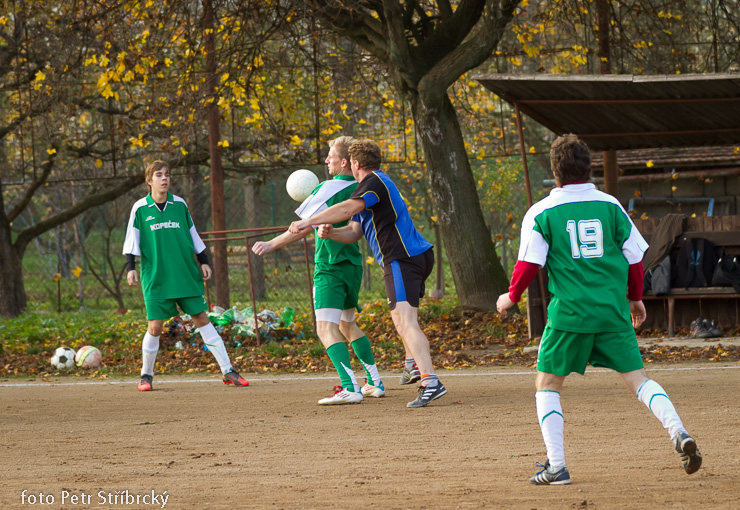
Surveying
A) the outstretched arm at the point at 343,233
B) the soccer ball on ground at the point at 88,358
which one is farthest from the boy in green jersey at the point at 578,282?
the soccer ball on ground at the point at 88,358

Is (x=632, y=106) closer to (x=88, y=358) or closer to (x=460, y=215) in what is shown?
(x=460, y=215)

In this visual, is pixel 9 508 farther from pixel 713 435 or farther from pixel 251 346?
pixel 251 346

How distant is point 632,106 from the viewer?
9.95 m

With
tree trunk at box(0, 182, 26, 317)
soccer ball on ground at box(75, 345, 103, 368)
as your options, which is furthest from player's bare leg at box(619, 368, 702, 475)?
tree trunk at box(0, 182, 26, 317)

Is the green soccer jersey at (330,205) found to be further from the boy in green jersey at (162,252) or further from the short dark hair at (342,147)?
the boy in green jersey at (162,252)

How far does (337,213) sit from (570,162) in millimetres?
2296

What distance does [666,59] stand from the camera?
13.5 meters

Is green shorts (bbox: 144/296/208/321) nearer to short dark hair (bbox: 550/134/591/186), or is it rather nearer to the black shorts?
the black shorts

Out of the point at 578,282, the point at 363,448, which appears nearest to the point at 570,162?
the point at 578,282

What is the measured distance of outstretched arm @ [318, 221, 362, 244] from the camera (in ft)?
21.1

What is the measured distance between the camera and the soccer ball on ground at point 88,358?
998 centimetres

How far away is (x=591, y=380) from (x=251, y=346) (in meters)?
4.72

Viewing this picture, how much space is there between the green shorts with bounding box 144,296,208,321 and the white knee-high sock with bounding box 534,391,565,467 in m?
4.49

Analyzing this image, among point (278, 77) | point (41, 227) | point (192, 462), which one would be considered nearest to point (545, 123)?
point (278, 77)
